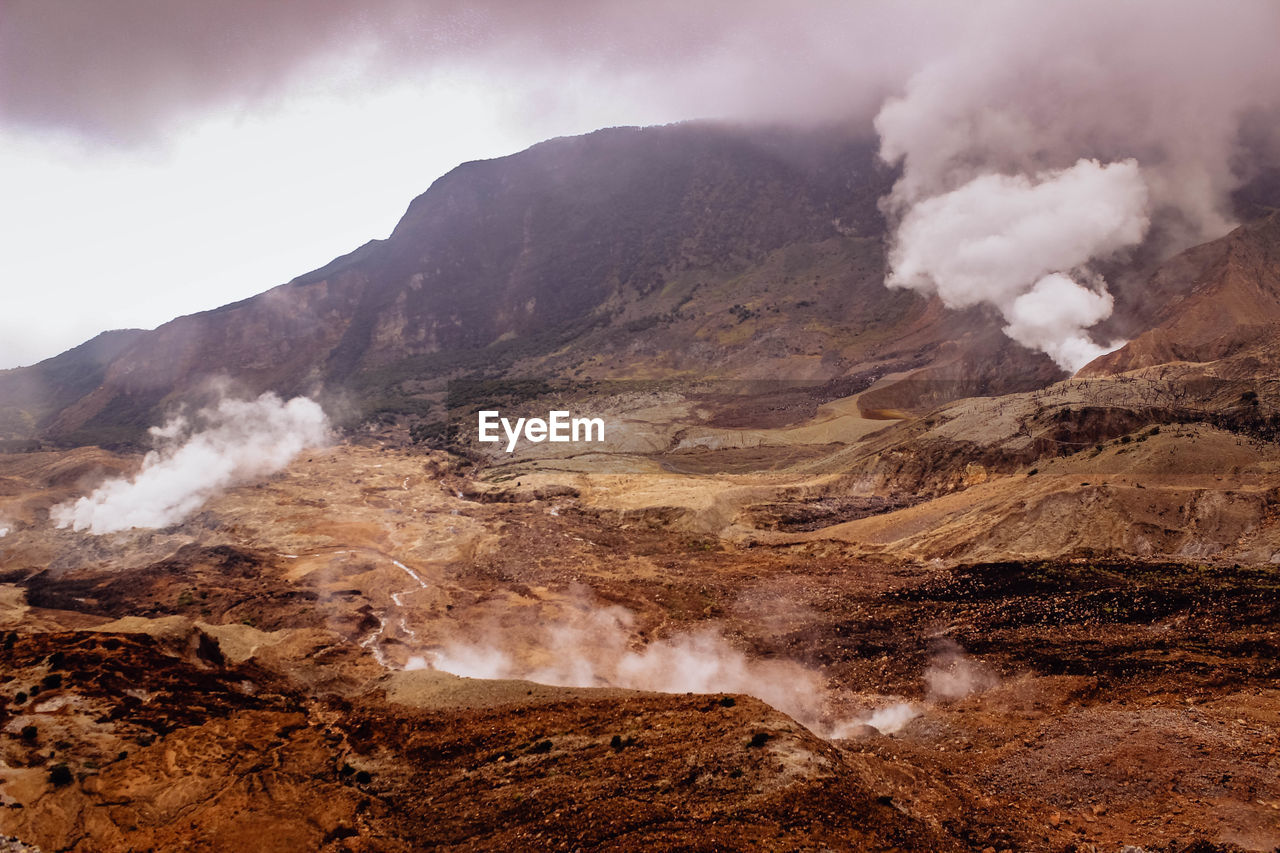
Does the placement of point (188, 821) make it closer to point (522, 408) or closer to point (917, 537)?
point (917, 537)

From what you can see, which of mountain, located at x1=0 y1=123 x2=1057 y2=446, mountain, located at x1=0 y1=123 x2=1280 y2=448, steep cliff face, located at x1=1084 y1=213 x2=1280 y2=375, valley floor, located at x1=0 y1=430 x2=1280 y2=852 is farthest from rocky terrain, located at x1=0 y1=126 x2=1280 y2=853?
mountain, located at x1=0 y1=123 x2=1057 y2=446

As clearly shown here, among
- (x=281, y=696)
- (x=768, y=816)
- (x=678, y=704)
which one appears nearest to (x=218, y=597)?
(x=281, y=696)

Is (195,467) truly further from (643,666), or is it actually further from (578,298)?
(578,298)

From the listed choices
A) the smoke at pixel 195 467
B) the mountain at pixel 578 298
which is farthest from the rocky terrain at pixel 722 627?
the mountain at pixel 578 298

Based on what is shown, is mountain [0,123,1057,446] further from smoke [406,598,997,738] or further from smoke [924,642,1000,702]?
smoke [406,598,997,738]

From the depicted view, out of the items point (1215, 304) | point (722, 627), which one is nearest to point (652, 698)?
point (722, 627)
